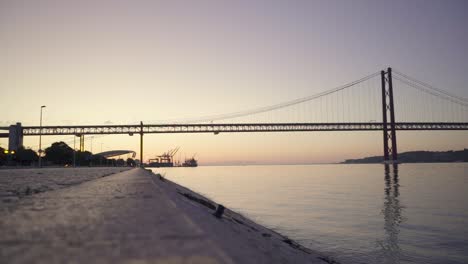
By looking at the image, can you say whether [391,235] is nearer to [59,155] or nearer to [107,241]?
[107,241]

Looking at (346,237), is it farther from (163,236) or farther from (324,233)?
(163,236)

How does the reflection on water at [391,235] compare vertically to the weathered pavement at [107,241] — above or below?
below

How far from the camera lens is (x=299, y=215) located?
13.9 meters

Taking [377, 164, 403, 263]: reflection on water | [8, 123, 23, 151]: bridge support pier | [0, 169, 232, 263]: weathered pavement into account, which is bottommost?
[377, 164, 403, 263]: reflection on water

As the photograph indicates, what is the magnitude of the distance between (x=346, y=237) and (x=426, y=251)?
1.98 m

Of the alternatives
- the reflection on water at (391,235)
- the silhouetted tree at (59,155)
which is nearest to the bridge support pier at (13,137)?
the silhouetted tree at (59,155)

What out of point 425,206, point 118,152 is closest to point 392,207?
point 425,206

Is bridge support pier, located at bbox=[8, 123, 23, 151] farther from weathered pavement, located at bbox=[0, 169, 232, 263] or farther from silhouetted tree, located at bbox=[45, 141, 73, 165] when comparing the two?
weathered pavement, located at bbox=[0, 169, 232, 263]

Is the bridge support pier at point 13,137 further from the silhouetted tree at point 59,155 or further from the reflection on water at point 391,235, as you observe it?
the reflection on water at point 391,235

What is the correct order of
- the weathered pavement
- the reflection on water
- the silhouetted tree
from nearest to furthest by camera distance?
the weathered pavement, the reflection on water, the silhouetted tree

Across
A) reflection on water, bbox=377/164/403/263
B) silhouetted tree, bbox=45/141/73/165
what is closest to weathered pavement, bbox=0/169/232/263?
reflection on water, bbox=377/164/403/263

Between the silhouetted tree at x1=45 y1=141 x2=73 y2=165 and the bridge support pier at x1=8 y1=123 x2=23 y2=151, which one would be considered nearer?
the bridge support pier at x1=8 y1=123 x2=23 y2=151

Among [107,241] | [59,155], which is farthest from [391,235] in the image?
[59,155]

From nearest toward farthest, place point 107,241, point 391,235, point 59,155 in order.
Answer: point 107,241 < point 391,235 < point 59,155
